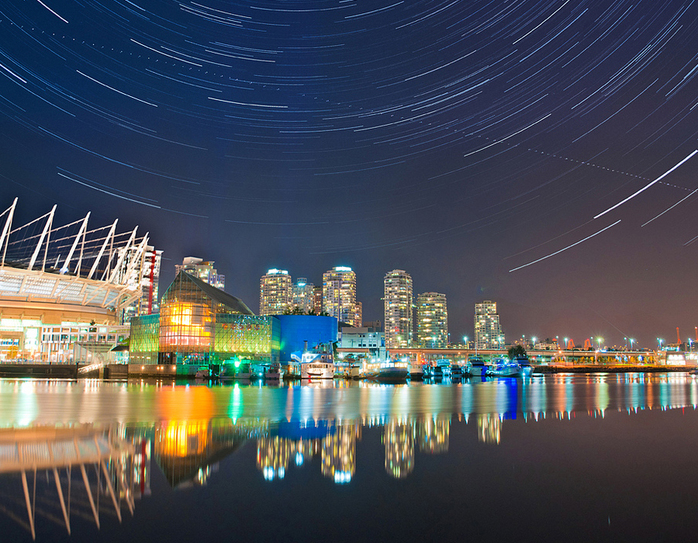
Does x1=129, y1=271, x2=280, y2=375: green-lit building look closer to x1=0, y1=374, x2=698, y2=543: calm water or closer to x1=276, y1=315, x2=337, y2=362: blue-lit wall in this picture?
x1=276, y1=315, x2=337, y2=362: blue-lit wall

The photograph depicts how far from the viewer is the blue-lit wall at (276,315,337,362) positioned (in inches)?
5546

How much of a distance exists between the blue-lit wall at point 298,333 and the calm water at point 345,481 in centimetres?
11781

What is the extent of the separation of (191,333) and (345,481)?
10700 centimetres

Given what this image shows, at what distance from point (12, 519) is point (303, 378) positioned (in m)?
91.2

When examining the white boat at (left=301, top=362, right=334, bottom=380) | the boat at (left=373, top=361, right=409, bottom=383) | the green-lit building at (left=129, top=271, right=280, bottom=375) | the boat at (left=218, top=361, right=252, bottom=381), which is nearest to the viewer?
the boat at (left=373, top=361, right=409, bottom=383)

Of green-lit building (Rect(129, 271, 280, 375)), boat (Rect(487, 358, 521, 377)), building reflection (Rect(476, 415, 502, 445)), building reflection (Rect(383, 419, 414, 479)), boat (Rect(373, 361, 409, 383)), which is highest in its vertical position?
green-lit building (Rect(129, 271, 280, 375))

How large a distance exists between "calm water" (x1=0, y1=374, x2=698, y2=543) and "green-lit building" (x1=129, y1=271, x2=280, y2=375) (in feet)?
302

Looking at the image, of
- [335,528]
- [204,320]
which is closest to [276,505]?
[335,528]

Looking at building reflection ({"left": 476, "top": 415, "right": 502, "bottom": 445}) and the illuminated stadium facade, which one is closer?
building reflection ({"left": 476, "top": 415, "right": 502, "bottom": 445})

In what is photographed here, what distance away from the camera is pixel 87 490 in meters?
11.4

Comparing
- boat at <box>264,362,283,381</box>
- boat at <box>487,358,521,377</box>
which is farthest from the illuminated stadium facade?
boat at <box>487,358,521,377</box>

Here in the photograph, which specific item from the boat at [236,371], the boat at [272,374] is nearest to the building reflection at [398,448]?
the boat at [236,371]

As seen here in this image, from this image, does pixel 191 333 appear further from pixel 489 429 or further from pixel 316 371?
pixel 489 429

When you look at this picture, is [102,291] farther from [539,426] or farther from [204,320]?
[539,426]
